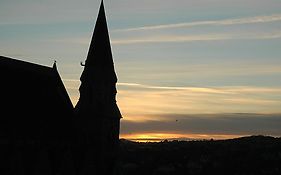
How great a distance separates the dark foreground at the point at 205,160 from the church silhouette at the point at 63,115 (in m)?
46.7

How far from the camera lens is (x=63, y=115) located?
42.2m

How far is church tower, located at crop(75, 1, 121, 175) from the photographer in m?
41.8

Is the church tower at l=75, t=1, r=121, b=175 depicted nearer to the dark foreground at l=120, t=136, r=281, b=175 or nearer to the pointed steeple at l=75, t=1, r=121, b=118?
the pointed steeple at l=75, t=1, r=121, b=118

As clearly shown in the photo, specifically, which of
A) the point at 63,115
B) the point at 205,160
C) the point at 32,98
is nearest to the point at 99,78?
the point at 63,115

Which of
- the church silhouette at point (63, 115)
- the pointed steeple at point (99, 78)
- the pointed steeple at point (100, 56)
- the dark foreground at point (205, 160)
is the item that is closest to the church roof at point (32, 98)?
the church silhouette at point (63, 115)

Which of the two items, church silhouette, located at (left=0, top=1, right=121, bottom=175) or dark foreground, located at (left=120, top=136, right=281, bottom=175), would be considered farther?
dark foreground, located at (left=120, top=136, right=281, bottom=175)

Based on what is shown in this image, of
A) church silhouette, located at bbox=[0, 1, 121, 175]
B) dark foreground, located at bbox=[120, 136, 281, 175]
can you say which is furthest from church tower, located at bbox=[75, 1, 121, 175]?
dark foreground, located at bbox=[120, 136, 281, 175]

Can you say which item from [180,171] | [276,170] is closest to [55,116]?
[180,171]

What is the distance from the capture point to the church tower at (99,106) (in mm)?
41750

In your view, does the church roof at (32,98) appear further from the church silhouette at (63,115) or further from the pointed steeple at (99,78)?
the pointed steeple at (99,78)

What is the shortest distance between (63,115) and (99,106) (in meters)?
3.27

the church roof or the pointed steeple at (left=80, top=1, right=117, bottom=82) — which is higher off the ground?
the pointed steeple at (left=80, top=1, right=117, bottom=82)

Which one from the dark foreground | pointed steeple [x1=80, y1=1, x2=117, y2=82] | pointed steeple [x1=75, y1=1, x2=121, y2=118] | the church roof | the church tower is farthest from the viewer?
the dark foreground

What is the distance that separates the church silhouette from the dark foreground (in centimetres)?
4673
